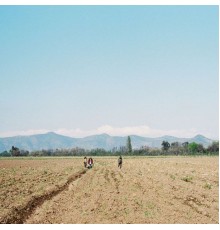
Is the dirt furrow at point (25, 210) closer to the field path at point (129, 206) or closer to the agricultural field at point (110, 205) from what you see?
the agricultural field at point (110, 205)

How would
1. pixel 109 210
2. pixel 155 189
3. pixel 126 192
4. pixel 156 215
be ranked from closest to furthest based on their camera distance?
pixel 156 215, pixel 109 210, pixel 126 192, pixel 155 189

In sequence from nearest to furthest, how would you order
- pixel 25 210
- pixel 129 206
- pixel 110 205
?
1. pixel 25 210
2. pixel 129 206
3. pixel 110 205

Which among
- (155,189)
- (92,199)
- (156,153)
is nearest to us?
(92,199)

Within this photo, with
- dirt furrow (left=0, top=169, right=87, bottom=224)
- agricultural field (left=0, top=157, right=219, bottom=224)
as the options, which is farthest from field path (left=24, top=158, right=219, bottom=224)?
dirt furrow (left=0, top=169, right=87, bottom=224)

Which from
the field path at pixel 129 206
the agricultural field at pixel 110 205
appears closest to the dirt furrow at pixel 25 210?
the agricultural field at pixel 110 205

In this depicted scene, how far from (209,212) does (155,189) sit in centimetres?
790

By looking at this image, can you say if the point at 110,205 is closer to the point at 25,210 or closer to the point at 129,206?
the point at 129,206

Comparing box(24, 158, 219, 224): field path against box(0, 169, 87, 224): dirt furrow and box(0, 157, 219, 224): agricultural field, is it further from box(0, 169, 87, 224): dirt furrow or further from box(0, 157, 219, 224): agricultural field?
box(0, 169, 87, 224): dirt furrow

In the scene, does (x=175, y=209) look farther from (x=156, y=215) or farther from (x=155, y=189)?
(x=155, y=189)

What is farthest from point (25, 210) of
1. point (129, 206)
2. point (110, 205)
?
point (129, 206)

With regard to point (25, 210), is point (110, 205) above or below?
above

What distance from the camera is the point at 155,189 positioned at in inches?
928

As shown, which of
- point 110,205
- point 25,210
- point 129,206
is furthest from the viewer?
point 110,205
